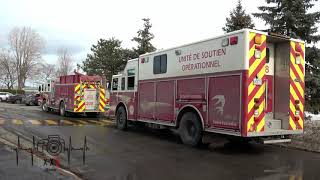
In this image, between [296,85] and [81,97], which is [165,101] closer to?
[296,85]

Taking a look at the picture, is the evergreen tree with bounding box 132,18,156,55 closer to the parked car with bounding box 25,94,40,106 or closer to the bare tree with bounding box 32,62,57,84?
the parked car with bounding box 25,94,40,106

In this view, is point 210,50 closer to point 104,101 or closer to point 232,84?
point 232,84

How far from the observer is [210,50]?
36.8ft

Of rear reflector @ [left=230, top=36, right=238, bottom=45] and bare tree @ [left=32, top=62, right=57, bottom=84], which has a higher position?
bare tree @ [left=32, top=62, right=57, bottom=84]

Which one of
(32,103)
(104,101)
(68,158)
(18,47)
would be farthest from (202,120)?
(18,47)

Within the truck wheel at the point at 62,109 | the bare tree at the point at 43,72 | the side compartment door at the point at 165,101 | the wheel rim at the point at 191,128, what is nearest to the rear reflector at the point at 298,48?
the wheel rim at the point at 191,128

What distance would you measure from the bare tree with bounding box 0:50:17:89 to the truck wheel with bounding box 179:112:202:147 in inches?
3050

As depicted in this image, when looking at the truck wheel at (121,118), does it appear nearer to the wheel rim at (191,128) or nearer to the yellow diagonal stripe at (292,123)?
the wheel rim at (191,128)

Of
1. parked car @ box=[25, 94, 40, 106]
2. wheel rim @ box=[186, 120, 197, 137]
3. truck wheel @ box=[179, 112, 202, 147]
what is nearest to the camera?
truck wheel @ box=[179, 112, 202, 147]

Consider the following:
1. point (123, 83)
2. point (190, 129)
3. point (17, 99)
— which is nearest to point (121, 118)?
point (123, 83)

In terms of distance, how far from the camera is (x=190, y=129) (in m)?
12.0

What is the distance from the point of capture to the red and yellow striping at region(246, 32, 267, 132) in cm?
996

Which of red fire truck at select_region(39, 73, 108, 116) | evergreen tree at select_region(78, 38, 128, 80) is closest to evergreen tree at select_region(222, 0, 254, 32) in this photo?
red fire truck at select_region(39, 73, 108, 116)

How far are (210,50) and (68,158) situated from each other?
16.4 feet
